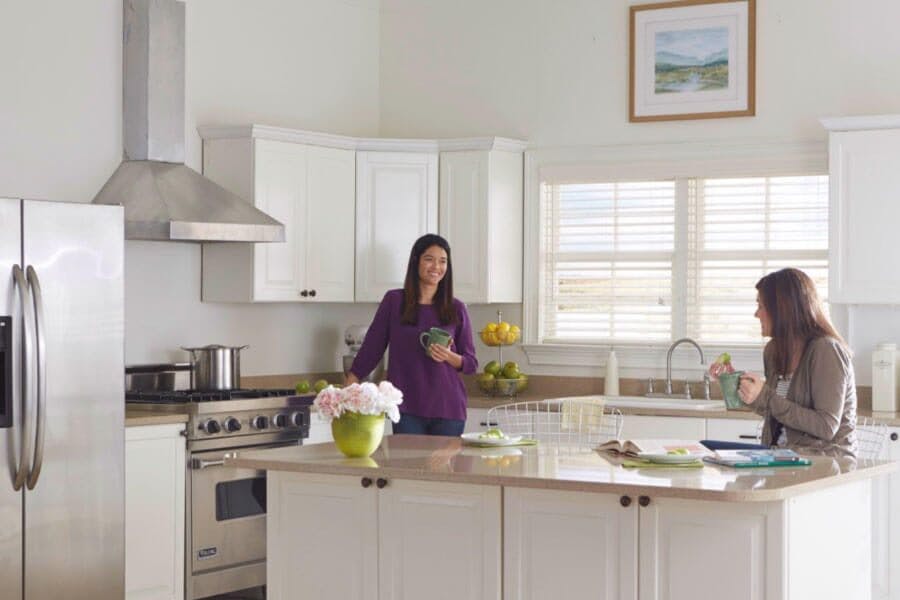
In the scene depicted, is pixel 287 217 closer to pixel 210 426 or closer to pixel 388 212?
pixel 388 212

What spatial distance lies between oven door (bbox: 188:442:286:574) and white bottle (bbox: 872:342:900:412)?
2.59m

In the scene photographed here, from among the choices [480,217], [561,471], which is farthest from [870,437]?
[561,471]

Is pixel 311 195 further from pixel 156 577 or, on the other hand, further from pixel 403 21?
pixel 156 577

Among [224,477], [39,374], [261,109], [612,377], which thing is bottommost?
[224,477]

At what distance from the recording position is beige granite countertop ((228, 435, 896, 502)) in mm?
3566

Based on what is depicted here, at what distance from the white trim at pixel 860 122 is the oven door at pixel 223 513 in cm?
275

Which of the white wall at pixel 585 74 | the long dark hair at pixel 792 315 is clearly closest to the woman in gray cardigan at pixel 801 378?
the long dark hair at pixel 792 315

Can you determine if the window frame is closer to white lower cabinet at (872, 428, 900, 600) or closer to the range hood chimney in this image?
white lower cabinet at (872, 428, 900, 600)

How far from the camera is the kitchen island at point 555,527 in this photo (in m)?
3.60

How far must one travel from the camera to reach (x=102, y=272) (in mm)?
5152

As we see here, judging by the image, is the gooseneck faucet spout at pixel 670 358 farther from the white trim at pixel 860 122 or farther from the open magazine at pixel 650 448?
the open magazine at pixel 650 448

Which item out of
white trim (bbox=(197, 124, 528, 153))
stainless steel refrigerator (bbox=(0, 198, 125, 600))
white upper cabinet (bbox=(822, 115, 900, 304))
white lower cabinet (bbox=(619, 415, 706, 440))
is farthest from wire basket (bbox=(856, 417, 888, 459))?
stainless steel refrigerator (bbox=(0, 198, 125, 600))

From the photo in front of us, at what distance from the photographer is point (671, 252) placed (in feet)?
22.5

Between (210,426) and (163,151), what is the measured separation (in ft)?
4.21
